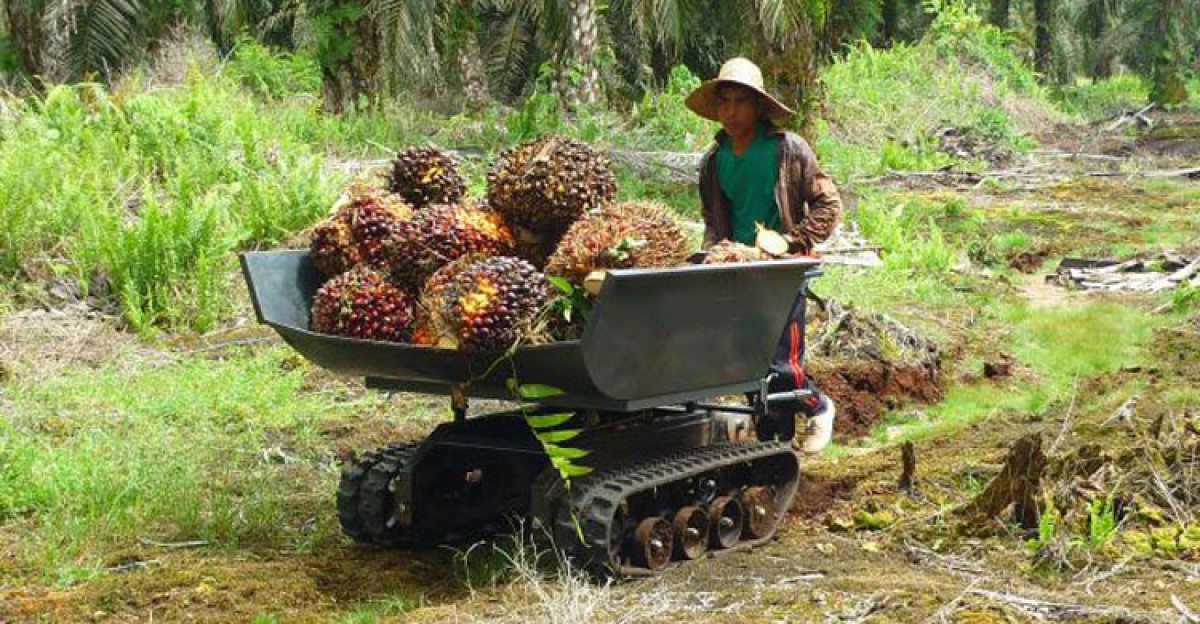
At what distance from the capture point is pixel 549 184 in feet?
19.4

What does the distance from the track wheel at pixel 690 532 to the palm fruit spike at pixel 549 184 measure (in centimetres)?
122

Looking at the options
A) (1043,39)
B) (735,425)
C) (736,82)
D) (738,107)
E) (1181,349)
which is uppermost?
(1043,39)

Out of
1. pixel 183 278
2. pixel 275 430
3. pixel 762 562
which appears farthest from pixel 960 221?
pixel 762 562

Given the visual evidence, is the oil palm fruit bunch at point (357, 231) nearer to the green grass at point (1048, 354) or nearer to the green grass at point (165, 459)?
the green grass at point (165, 459)

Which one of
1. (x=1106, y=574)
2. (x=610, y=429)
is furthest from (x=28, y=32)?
(x=1106, y=574)

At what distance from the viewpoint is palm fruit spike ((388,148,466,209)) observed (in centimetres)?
654

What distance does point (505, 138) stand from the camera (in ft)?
55.9

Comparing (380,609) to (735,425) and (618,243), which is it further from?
(735,425)

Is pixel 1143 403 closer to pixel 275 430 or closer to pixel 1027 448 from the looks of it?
pixel 1027 448

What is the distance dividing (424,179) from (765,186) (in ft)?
5.36

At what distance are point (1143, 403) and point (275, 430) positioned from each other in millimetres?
4797

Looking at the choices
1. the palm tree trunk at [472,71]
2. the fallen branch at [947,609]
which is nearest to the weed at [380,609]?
the fallen branch at [947,609]

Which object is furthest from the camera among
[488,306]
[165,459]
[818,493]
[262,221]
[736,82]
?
[262,221]

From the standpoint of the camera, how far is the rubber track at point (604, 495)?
540 centimetres
